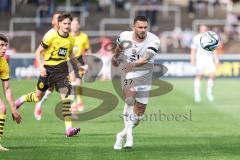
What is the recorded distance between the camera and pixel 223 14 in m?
45.7

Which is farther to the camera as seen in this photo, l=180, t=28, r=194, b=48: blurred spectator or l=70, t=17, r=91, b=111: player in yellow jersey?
l=180, t=28, r=194, b=48: blurred spectator

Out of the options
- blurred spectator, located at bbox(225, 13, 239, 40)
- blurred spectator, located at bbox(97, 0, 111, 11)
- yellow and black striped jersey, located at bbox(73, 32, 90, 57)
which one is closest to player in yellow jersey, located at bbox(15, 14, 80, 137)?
yellow and black striped jersey, located at bbox(73, 32, 90, 57)

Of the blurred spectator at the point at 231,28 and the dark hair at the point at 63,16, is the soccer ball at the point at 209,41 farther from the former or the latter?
the blurred spectator at the point at 231,28

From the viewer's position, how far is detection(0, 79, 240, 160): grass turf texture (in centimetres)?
1277

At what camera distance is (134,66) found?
1345cm

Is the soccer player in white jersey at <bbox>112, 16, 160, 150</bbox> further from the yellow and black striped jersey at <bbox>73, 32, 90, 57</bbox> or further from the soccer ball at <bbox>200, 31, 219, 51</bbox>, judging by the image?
the yellow and black striped jersey at <bbox>73, 32, 90, 57</bbox>

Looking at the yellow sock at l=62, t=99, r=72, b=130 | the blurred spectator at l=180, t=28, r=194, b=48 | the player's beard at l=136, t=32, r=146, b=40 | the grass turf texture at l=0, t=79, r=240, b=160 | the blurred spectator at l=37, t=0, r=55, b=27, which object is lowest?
the blurred spectator at l=180, t=28, r=194, b=48

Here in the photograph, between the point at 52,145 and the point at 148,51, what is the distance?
256 cm

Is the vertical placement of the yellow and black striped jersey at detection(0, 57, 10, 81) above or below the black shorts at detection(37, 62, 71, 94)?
above

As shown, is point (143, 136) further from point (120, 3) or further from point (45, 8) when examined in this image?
point (120, 3)

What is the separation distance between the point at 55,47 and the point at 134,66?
11.5 feet

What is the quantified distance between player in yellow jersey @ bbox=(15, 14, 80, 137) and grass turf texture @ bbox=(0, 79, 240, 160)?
0.85 meters

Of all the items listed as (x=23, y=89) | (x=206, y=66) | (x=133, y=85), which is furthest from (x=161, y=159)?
(x=23, y=89)

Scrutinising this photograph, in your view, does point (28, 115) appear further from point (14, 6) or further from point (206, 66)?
point (14, 6)
